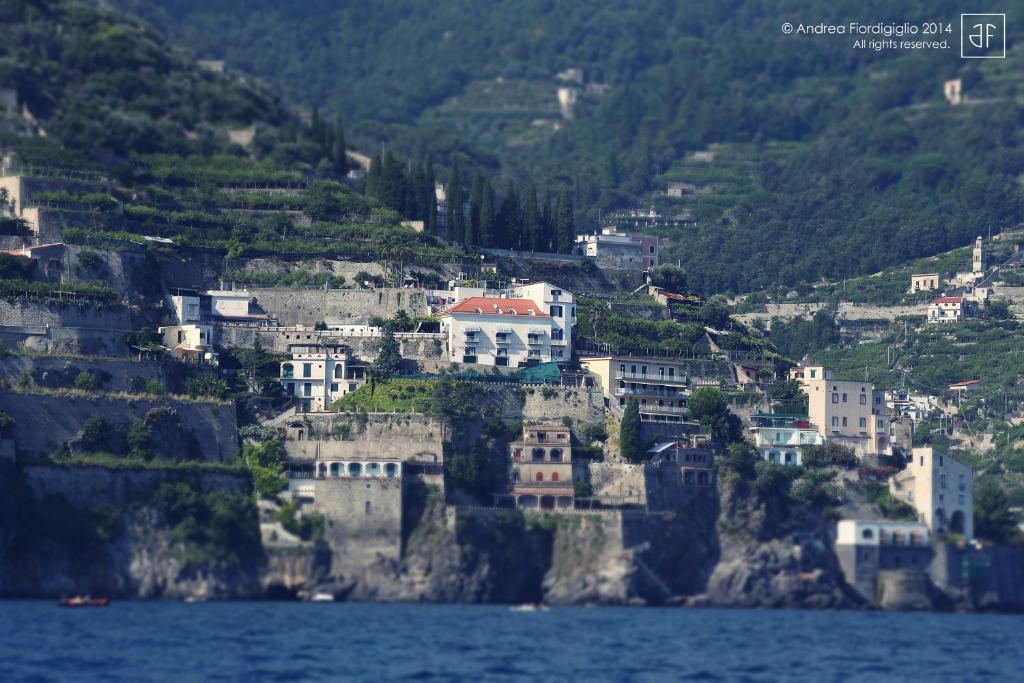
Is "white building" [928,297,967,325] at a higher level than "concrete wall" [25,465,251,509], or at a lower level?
higher

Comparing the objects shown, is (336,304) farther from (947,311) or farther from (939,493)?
(947,311)

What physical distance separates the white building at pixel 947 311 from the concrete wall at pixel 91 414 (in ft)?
192

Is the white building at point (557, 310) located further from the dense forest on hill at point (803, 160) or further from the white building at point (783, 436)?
the dense forest on hill at point (803, 160)

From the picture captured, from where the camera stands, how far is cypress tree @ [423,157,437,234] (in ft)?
419

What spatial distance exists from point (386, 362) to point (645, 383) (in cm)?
1195

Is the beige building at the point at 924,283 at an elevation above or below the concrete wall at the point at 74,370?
above

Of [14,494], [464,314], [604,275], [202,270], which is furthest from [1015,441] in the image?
[14,494]

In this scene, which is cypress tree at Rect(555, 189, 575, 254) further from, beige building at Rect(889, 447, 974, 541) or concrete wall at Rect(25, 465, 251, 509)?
concrete wall at Rect(25, 465, 251, 509)

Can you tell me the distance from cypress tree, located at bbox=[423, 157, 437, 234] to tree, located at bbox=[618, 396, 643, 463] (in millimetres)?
21962

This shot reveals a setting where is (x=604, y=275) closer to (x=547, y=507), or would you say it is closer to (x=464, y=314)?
(x=464, y=314)

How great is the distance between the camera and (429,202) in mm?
129000

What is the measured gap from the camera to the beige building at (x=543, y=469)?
105 meters

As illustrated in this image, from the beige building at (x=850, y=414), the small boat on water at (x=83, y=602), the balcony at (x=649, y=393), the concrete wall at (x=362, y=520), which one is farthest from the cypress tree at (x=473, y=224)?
the small boat on water at (x=83, y=602)

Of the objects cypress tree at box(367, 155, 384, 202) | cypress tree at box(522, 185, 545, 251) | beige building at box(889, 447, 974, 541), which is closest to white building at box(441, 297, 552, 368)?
cypress tree at box(522, 185, 545, 251)
